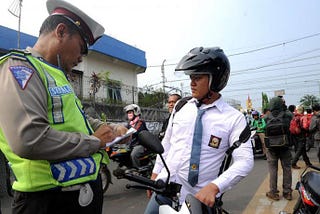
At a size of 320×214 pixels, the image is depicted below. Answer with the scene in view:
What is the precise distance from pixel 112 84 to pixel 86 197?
11.7m

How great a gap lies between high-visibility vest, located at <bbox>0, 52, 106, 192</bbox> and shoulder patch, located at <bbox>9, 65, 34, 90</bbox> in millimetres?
61

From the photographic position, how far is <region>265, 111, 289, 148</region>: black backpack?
5.56 meters

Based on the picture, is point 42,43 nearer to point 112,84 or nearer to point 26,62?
point 26,62

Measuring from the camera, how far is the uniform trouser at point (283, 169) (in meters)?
5.51

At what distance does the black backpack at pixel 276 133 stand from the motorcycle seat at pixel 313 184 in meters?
2.65

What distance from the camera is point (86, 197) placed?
1636 mm

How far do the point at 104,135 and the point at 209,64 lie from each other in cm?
93

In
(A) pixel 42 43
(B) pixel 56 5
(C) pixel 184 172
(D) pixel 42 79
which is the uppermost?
(B) pixel 56 5

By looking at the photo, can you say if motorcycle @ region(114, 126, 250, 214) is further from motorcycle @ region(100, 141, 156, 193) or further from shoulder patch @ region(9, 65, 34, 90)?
motorcycle @ region(100, 141, 156, 193)

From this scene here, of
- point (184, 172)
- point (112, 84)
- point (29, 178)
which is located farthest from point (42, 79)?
point (112, 84)

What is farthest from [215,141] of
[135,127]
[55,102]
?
[135,127]

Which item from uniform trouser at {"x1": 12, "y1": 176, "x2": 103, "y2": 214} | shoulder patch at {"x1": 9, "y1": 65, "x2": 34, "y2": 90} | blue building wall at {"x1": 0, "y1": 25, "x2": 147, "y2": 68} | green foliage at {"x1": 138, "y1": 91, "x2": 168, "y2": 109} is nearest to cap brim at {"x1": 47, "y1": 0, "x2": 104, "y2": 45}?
shoulder patch at {"x1": 9, "y1": 65, "x2": 34, "y2": 90}

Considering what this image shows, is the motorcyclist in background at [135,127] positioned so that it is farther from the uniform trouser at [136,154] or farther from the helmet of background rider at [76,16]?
the helmet of background rider at [76,16]

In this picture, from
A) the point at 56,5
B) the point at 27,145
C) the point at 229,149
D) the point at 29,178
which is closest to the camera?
the point at 27,145
